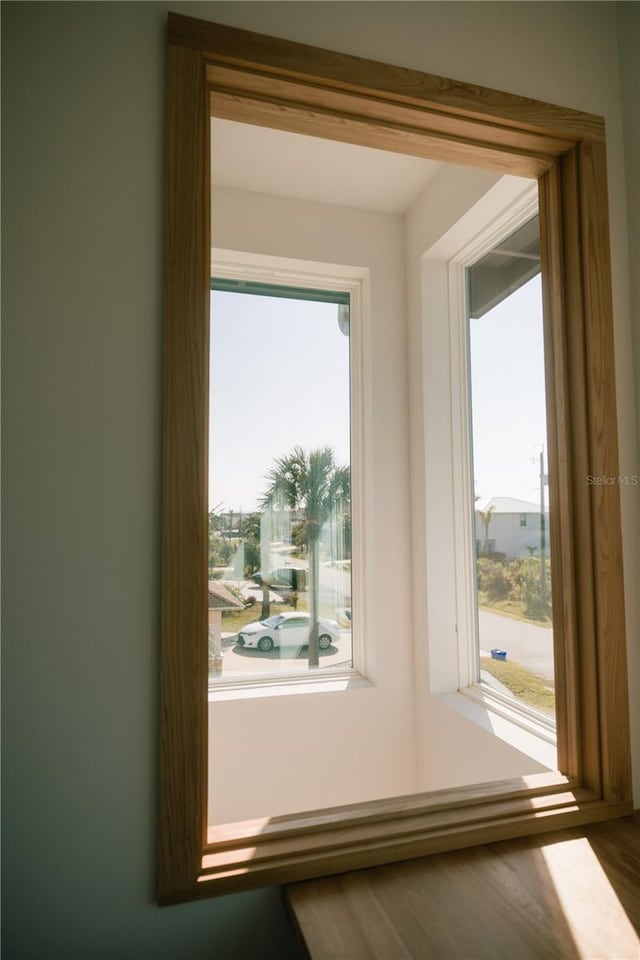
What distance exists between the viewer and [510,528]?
2.25 meters

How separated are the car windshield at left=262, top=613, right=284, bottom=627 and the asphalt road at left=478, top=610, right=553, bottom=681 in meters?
0.87

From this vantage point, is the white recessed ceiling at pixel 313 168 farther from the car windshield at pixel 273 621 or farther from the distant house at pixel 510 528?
the car windshield at pixel 273 621

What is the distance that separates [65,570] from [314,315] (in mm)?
2006

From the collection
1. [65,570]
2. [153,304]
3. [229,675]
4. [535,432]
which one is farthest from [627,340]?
[229,675]

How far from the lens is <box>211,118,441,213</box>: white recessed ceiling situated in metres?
2.20

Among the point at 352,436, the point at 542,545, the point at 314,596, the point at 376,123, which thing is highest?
the point at 376,123

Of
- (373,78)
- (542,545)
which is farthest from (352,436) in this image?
(373,78)

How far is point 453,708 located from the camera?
2.30 m

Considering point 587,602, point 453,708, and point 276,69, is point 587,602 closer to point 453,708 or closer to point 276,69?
point 453,708

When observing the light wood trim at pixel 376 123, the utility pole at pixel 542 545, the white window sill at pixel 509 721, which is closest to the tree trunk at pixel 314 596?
the white window sill at pixel 509 721

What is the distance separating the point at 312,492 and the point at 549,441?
→ 1.36 meters

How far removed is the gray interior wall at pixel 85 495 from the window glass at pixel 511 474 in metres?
1.31

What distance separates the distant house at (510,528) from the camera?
214 cm

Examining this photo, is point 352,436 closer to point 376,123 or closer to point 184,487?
point 376,123
